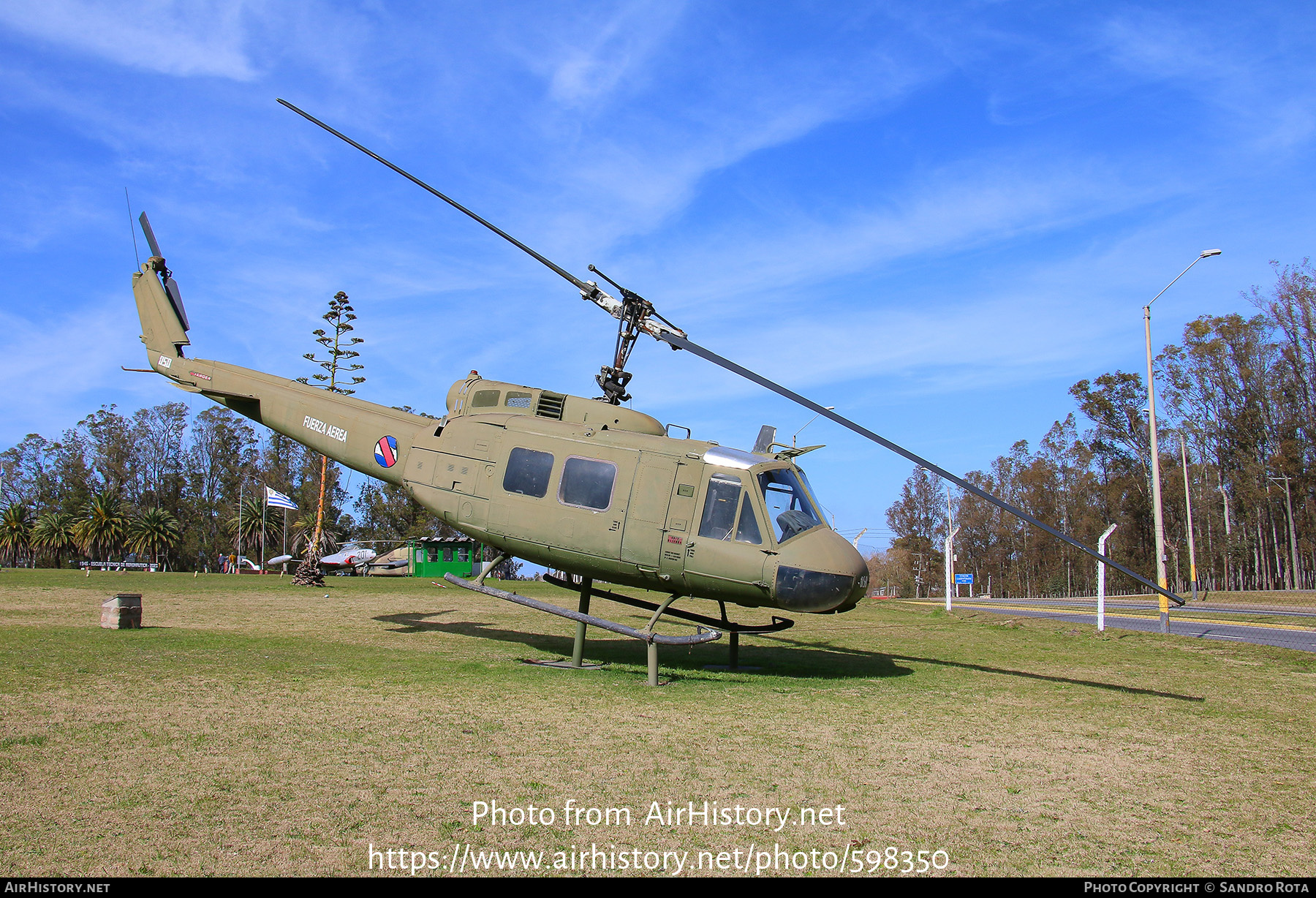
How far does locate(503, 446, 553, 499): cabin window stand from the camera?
10961 millimetres

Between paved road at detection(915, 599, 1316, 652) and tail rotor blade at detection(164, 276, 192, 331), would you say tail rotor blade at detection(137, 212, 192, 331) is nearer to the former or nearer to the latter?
tail rotor blade at detection(164, 276, 192, 331)

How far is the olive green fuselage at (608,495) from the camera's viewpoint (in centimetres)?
991

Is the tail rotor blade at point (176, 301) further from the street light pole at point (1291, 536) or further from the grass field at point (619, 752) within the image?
the street light pole at point (1291, 536)

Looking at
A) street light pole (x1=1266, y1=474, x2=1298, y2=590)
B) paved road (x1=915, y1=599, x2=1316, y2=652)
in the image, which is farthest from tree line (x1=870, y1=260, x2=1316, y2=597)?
paved road (x1=915, y1=599, x2=1316, y2=652)

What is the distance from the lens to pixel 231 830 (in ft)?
15.0

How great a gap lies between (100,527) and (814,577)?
6383 cm

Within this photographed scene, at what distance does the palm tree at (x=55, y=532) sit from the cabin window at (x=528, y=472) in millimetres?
61689

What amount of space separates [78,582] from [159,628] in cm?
1339

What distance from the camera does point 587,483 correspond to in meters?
10.7

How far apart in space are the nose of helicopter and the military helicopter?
0.05 ft

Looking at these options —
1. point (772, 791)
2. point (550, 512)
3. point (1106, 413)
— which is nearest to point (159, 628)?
point (550, 512)

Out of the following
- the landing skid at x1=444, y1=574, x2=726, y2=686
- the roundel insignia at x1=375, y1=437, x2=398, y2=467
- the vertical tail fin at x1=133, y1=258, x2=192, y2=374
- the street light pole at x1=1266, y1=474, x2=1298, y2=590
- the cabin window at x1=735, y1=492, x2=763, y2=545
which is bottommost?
the landing skid at x1=444, y1=574, x2=726, y2=686

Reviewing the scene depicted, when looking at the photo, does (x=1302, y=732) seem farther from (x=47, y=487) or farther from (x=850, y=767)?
(x=47, y=487)

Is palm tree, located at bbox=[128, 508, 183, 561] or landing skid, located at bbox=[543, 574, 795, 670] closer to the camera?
landing skid, located at bbox=[543, 574, 795, 670]
